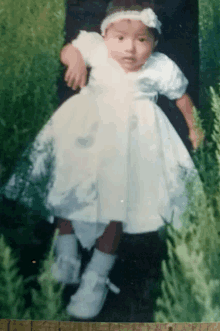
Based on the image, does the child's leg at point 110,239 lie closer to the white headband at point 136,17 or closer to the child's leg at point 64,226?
the child's leg at point 64,226

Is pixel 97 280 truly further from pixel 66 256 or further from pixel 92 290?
pixel 66 256

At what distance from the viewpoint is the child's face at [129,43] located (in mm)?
1301

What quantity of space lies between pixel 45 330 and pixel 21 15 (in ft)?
4.62

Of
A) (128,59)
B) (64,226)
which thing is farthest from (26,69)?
(64,226)

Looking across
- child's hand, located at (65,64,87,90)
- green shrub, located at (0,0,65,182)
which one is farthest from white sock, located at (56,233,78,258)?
child's hand, located at (65,64,87,90)

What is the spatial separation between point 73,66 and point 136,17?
1.19ft

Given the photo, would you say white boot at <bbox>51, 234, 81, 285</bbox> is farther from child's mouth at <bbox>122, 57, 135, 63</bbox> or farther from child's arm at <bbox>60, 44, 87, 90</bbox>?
child's mouth at <bbox>122, 57, 135, 63</bbox>

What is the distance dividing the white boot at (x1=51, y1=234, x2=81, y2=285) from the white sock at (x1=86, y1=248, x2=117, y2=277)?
0.19 feet

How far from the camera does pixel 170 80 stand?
1.34 meters

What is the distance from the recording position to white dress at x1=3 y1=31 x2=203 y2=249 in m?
1.25

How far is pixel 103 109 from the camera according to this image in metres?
1.30

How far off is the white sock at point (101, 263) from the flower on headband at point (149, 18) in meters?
1.04

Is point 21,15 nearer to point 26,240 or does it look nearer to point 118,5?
point 118,5

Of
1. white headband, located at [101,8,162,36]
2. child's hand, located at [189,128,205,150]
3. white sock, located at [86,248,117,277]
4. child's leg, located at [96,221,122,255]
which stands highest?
white headband, located at [101,8,162,36]
